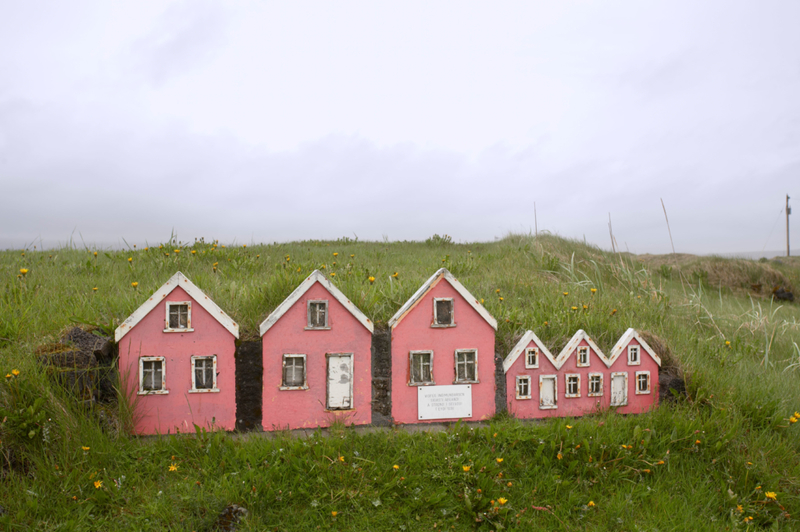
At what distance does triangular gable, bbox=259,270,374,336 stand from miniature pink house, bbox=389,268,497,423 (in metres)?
0.35

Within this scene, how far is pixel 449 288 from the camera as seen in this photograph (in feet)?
13.2

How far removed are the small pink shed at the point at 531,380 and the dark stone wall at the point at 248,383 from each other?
2245mm

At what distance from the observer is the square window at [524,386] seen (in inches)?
165

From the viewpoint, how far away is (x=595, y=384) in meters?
4.32

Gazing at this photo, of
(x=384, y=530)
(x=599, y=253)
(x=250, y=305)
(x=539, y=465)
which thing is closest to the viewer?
(x=384, y=530)

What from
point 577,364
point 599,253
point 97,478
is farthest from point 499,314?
point 599,253

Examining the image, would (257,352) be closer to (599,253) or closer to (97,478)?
(97,478)

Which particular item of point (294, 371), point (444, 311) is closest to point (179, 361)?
point (294, 371)

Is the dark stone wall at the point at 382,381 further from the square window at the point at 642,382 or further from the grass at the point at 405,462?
the square window at the point at 642,382

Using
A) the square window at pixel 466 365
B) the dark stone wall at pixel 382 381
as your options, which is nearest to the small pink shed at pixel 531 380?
the square window at pixel 466 365

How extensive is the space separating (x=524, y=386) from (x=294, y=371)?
7.06 ft

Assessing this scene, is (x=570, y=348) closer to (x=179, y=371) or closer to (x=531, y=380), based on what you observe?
(x=531, y=380)

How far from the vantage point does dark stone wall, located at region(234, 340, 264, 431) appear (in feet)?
12.6

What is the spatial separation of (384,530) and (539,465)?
4.78ft
